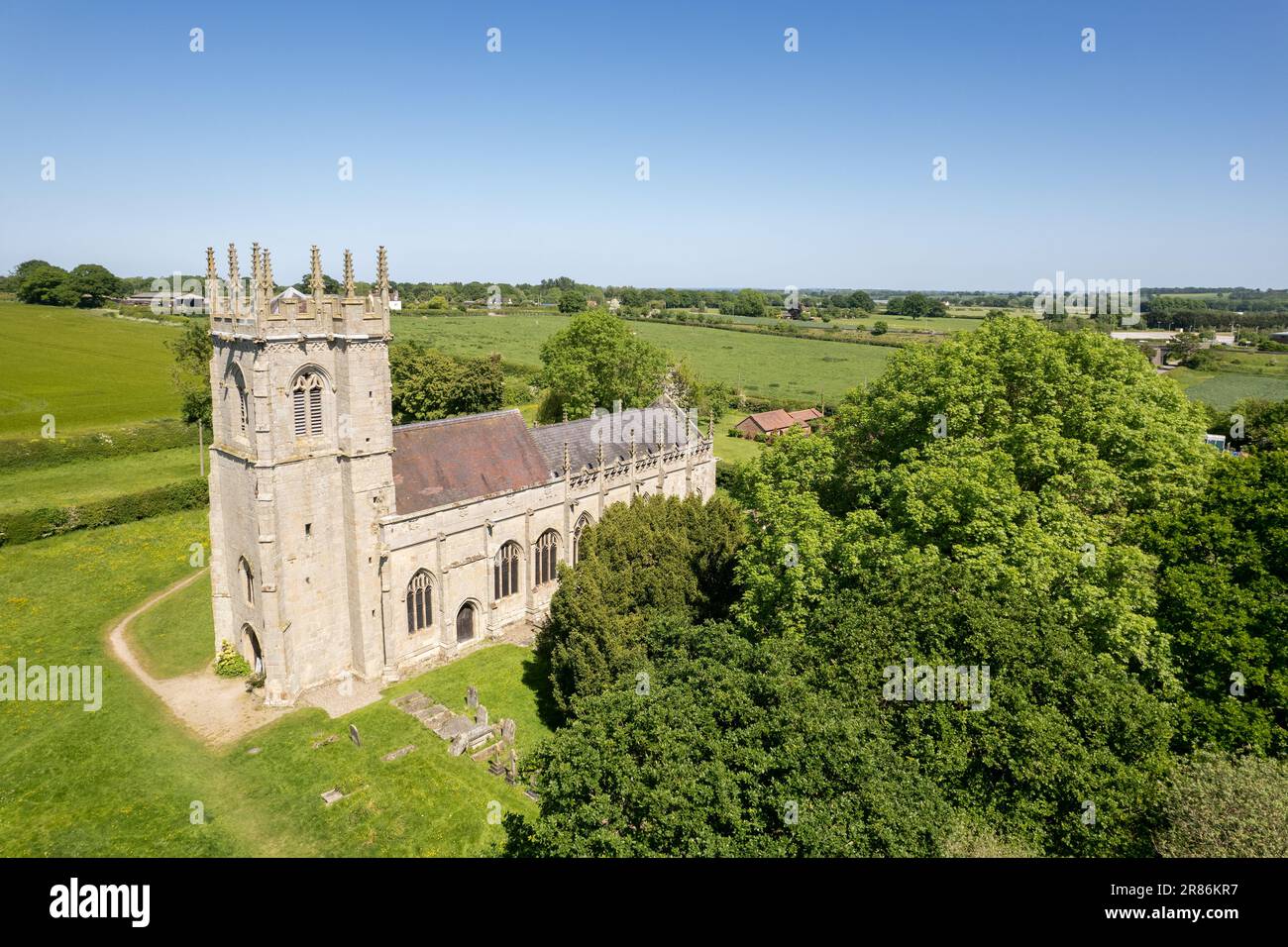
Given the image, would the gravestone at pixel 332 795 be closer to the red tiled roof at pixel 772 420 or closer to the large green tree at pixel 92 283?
the red tiled roof at pixel 772 420

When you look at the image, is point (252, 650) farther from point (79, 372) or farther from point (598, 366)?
point (79, 372)

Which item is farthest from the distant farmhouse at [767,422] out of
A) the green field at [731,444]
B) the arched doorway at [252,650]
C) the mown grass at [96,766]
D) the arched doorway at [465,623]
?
the mown grass at [96,766]

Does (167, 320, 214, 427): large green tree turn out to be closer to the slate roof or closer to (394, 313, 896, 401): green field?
the slate roof

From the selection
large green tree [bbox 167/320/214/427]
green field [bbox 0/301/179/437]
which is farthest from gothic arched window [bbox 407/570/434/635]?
green field [bbox 0/301/179/437]

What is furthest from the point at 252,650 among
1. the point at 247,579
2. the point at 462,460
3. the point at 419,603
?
the point at 462,460
